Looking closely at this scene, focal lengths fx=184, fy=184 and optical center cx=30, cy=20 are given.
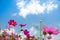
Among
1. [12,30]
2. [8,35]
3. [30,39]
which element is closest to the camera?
[30,39]

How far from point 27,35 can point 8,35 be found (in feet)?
2.32

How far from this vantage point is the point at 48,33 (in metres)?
1.46

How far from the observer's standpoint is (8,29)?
9.65 feet

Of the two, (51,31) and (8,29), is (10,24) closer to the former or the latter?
(8,29)

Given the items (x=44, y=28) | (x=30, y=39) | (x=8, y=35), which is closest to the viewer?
(x=44, y=28)

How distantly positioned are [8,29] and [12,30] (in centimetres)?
17

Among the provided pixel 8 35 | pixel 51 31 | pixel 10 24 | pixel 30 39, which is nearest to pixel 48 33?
pixel 51 31

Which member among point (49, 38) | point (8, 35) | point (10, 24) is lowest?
point (49, 38)

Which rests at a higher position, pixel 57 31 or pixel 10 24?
pixel 10 24

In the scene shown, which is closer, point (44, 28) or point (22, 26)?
point (44, 28)

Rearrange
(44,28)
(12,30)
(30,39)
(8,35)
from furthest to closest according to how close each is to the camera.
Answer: (12,30) < (8,35) < (30,39) < (44,28)

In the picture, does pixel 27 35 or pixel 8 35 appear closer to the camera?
pixel 27 35

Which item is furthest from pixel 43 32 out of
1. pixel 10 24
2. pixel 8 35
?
pixel 10 24

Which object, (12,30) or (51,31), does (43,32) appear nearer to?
(51,31)
